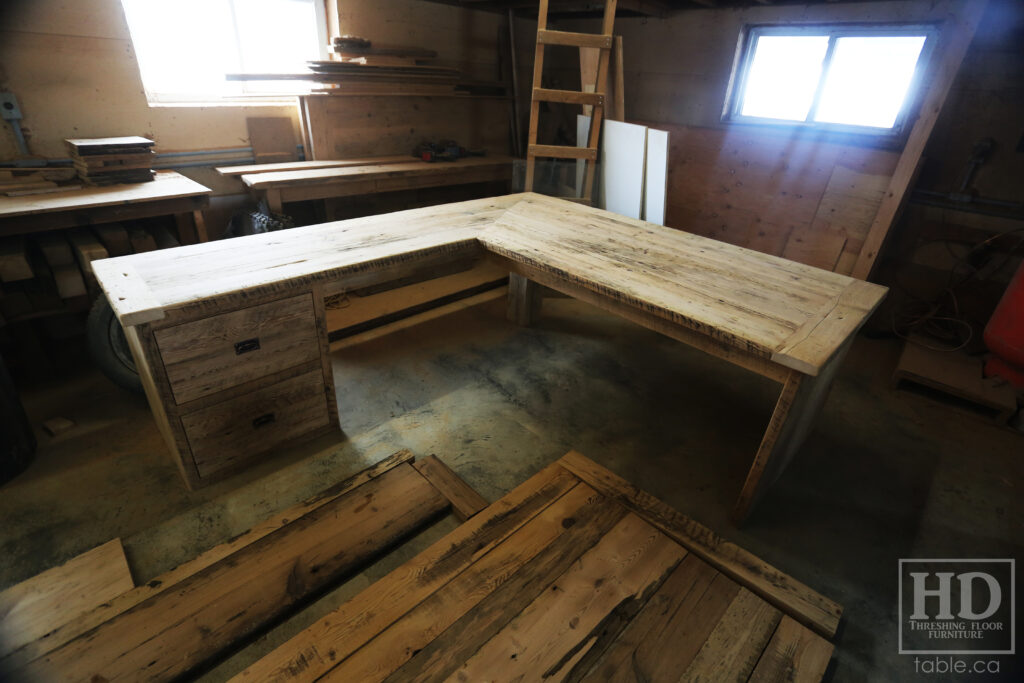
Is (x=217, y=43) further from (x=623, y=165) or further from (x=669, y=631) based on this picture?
(x=669, y=631)

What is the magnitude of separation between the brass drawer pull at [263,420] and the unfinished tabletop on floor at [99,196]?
1.48 metres

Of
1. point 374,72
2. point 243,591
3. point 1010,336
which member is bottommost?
point 243,591

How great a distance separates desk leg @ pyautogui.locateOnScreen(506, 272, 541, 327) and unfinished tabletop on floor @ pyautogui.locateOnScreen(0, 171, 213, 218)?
1.95 meters

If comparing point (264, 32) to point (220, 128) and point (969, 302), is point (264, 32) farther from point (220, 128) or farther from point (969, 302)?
point (969, 302)

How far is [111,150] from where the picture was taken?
2805mm

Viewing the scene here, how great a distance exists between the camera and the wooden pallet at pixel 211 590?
138cm

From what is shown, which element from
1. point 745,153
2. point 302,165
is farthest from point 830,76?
point 302,165

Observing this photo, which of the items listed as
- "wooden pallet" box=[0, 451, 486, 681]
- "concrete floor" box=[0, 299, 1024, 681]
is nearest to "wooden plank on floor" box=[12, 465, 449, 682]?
"wooden pallet" box=[0, 451, 486, 681]

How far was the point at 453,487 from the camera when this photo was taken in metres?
2.06

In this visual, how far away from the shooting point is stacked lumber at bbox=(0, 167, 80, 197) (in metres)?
2.66

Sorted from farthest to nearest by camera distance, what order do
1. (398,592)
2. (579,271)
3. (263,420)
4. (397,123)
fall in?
(397,123)
(263,420)
(579,271)
(398,592)

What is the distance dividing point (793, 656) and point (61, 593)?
2314mm

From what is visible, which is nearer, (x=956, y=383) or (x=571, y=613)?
(x=571, y=613)

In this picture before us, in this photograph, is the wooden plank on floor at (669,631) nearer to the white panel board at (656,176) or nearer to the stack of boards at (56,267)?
the white panel board at (656,176)
